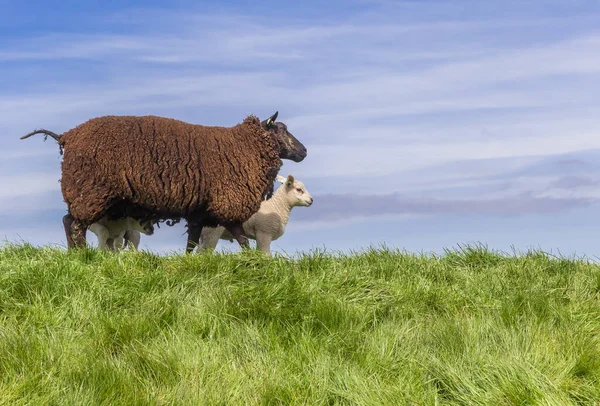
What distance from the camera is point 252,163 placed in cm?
1122

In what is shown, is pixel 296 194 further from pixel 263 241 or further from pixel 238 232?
pixel 238 232

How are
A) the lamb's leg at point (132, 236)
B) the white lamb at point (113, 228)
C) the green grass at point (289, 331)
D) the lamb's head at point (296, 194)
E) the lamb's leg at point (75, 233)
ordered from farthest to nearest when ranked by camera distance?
the lamb's head at point (296, 194)
the lamb's leg at point (132, 236)
the white lamb at point (113, 228)
the lamb's leg at point (75, 233)
the green grass at point (289, 331)

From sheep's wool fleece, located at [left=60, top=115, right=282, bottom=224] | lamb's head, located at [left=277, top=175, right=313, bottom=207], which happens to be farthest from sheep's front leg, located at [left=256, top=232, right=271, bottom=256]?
sheep's wool fleece, located at [left=60, top=115, right=282, bottom=224]

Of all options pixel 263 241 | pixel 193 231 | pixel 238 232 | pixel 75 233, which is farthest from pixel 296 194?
pixel 75 233

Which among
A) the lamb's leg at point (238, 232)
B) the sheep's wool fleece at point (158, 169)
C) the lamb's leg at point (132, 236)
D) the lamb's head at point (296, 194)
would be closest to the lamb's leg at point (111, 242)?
the lamb's leg at point (132, 236)

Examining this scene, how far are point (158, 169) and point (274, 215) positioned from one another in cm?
304

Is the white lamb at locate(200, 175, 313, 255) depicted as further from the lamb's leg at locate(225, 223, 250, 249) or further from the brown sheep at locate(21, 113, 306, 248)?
the brown sheep at locate(21, 113, 306, 248)

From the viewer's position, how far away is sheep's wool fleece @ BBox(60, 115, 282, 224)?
33.3 feet

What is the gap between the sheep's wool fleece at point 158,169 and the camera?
10.1m

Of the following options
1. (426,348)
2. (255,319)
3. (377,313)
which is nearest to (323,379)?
(426,348)

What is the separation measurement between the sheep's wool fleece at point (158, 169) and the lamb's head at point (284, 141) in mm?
659

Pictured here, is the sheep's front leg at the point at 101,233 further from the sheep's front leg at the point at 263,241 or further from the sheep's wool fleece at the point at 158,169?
the sheep's front leg at the point at 263,241

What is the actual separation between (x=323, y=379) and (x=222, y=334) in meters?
1.26

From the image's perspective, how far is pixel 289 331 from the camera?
5.85m
